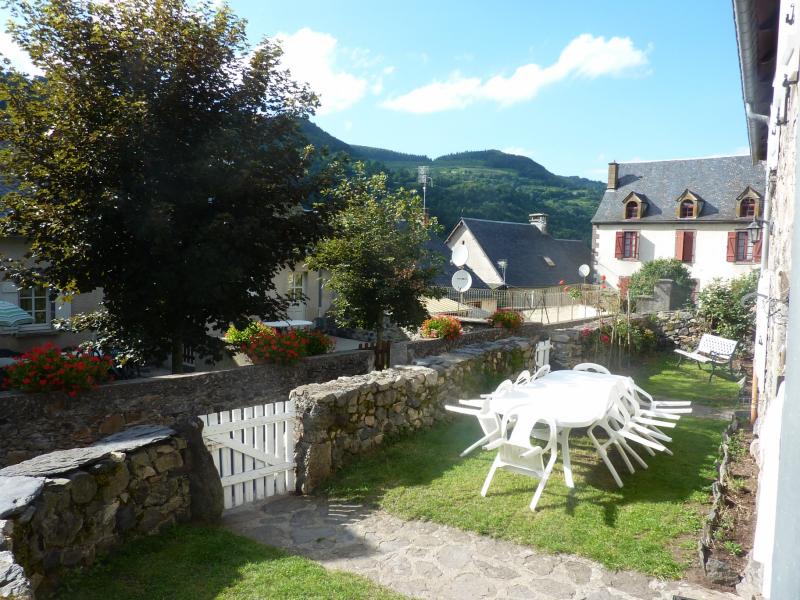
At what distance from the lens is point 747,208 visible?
1118 inches

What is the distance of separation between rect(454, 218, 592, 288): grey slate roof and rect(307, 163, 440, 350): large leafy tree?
1874 cm

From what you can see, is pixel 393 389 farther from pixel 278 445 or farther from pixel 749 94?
pixel 749 94

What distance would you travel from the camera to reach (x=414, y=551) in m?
4.64

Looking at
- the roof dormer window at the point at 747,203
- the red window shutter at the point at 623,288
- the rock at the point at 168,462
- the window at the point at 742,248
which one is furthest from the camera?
the window at the point at 742,248

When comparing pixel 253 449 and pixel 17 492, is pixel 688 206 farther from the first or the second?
pixel 17 492

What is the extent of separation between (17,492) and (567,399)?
202 inches

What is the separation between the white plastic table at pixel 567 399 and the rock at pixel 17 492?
163 inches

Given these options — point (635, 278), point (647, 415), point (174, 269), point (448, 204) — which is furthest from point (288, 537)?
point (448, 204)

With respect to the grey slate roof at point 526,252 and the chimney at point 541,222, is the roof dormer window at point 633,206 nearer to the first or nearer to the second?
the grey slate roof at point 526,252

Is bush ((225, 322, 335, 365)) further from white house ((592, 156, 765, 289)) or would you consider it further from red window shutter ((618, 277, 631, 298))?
white house ((592, 156, 765, 289))

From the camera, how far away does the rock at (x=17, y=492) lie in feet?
11.5

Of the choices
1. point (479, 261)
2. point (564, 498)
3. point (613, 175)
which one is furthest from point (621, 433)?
point (613, 175)

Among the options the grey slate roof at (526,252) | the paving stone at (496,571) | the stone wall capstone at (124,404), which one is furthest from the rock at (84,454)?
the grey slate roof at (526,252)

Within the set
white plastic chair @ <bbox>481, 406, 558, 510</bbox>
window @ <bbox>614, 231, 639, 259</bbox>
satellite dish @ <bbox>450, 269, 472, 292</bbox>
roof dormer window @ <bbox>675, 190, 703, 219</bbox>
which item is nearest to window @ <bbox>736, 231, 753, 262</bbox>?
roof dormer window @ <bbox>675, 190, 703, 219</bbox>
